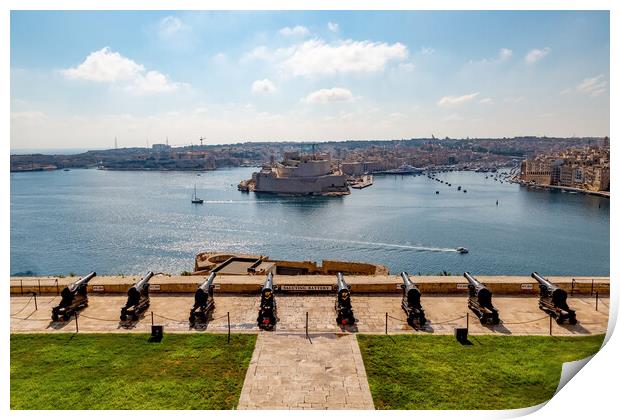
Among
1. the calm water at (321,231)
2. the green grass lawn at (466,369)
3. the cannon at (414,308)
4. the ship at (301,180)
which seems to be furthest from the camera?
the ship at (301,180)

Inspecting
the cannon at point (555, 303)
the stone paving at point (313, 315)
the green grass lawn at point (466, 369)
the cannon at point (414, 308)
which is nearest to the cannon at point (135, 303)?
the stone paving at point (313, 315)

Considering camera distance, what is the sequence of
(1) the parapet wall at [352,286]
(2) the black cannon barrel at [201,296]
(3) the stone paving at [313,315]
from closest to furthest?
(3) the stone paving at [313,315]
(2) the black cannon barrel at [201,296]
(1) the parapet wall at [352,286]

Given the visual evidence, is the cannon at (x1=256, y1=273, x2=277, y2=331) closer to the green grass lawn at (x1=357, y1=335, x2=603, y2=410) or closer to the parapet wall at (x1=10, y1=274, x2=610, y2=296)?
the parapet wall at (x1=10, y1=274, x2=610, y2=296)

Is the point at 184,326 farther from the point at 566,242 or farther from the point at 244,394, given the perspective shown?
the point at 566,242

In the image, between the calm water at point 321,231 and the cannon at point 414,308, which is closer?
the cannon at point 414,308

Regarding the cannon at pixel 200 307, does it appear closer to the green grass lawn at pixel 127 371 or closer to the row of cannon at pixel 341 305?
the row of cannon at pixel 341 305

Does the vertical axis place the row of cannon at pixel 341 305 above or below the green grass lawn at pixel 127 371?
above
